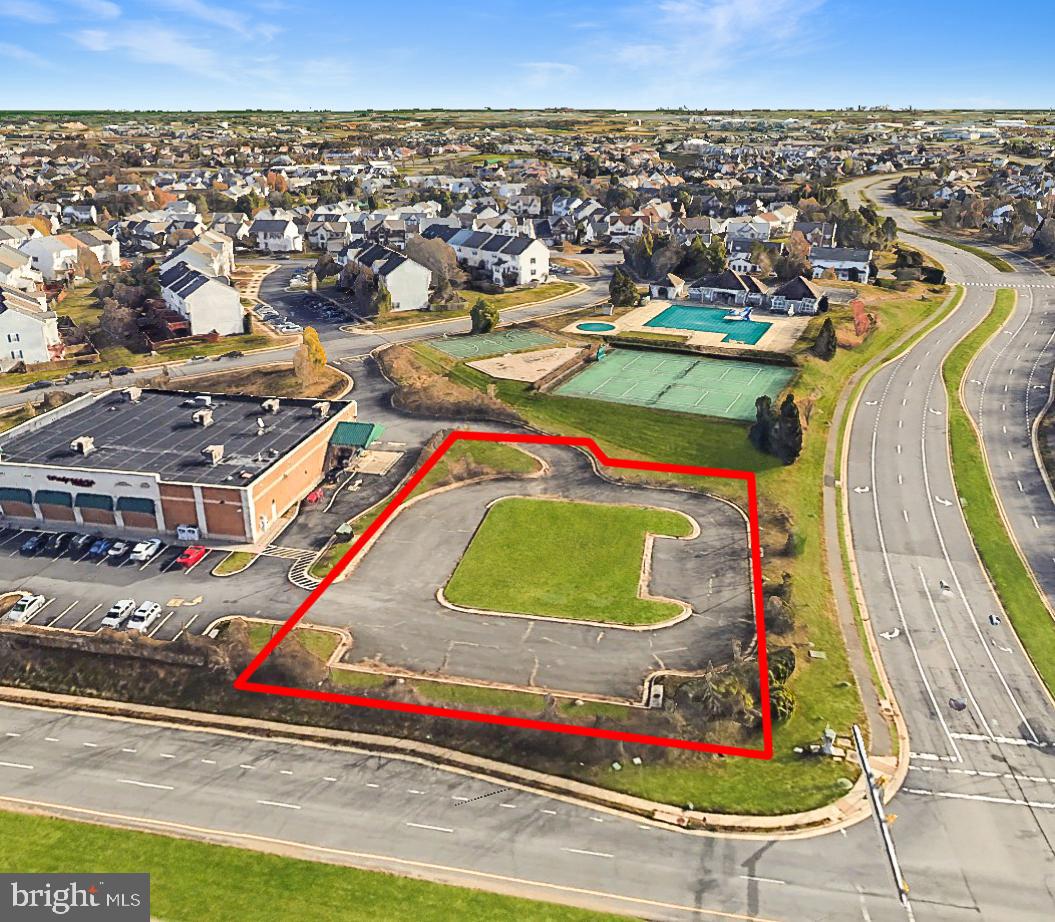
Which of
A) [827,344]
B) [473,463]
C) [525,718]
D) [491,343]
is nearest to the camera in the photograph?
[525,718]

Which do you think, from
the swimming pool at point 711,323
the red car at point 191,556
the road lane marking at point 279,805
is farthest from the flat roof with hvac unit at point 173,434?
the swimming pool at point 711,323

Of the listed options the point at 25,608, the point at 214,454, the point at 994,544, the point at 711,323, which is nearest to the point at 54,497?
the point at 214,454

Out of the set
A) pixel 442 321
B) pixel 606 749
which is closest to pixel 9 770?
pixel 606 749

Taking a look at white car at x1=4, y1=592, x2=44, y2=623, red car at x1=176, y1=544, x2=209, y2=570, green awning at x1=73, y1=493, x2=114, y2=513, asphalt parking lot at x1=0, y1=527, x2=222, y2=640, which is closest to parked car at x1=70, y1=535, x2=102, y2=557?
asphalt parking lot at x1=0, y1=527, x2=222, y2=640

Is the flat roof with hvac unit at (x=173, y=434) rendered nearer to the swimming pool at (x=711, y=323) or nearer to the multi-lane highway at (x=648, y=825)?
the multi-lane highway at (x=648, y=825)

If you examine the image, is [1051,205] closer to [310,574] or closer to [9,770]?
[310,574]

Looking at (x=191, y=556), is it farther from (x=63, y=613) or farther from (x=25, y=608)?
(x=25, y=608)

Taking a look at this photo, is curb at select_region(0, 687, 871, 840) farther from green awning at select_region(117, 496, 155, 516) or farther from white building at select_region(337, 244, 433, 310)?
white building at select_region(337, 244, 433, 310)
